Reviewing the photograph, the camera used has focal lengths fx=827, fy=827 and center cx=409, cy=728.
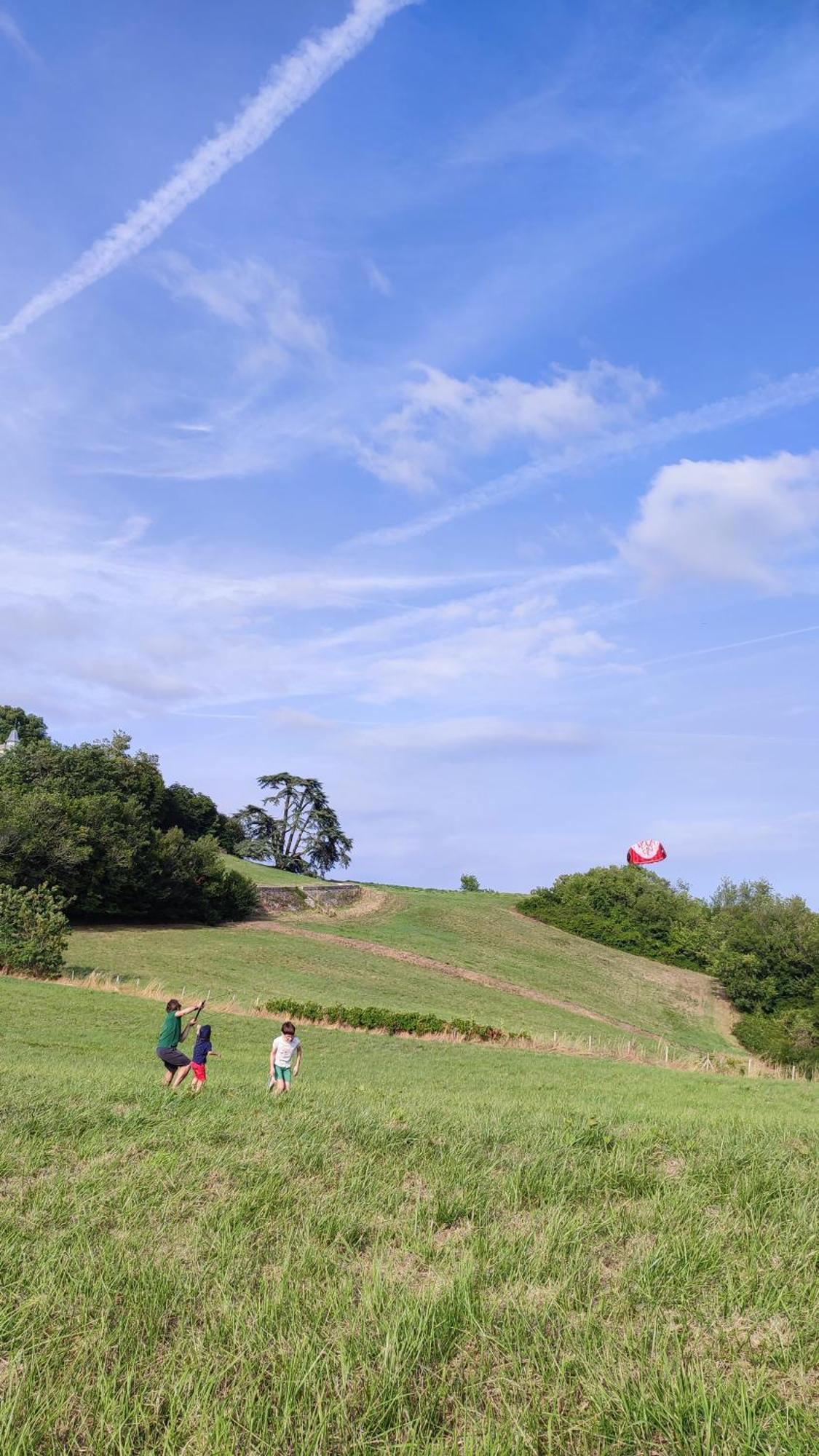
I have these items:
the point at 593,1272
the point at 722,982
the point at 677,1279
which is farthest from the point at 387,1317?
the point at 722,982

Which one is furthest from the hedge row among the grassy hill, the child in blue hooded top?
the child in blue hooded top

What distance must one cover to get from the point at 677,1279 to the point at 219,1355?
2720mm

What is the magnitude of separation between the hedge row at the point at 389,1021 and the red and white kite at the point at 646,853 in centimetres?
8358

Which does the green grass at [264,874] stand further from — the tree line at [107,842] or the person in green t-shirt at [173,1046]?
the person in green t-shirt at [173,1046]

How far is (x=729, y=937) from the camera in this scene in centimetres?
8425

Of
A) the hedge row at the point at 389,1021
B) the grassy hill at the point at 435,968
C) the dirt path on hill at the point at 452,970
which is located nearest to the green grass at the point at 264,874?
the grassy hill at the point at 435,968

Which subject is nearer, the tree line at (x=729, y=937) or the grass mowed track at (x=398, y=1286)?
the grass mowed track at (x=398, y=1286)

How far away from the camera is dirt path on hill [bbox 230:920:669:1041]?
58.8 metres

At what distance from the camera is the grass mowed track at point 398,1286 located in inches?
148

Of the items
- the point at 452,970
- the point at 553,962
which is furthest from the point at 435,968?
the point at 553,962

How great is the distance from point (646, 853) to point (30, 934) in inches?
3720

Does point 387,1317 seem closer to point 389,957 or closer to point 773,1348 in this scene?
point 773,1348

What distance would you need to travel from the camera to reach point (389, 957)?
206ft

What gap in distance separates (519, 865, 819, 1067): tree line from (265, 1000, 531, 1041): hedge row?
114ft
